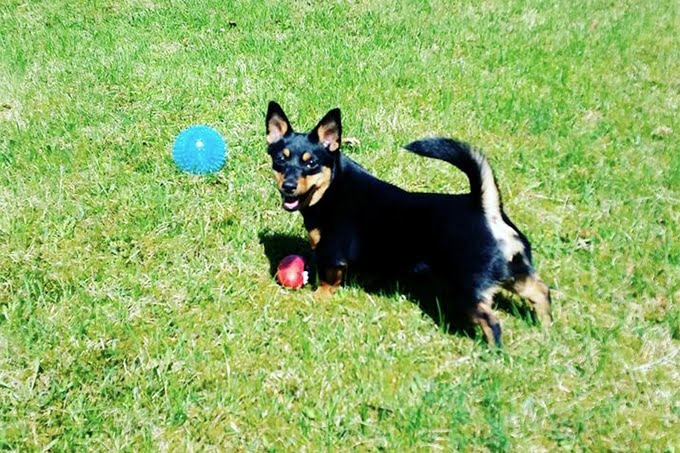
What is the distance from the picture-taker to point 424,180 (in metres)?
4.95

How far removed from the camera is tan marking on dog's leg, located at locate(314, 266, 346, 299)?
3820 mm

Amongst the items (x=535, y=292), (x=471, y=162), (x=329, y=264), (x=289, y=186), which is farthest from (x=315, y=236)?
(x=535, y=292)

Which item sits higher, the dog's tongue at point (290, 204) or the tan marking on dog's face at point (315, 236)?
the dog's tongue at point (290, 204)

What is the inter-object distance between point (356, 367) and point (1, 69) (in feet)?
18.2

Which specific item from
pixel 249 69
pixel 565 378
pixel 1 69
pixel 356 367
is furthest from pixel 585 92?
pixel 1 69

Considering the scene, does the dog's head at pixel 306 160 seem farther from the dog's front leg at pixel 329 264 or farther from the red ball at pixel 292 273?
the red ball at pixel 292 273

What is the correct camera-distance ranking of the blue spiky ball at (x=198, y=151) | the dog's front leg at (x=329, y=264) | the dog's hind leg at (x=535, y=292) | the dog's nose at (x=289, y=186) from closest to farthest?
the dog's hind leg at (x=535, y=292)
the dog's nose at (x=289, y=186)
the dog's front leg at (x=329, y=264)
the blue spiky ball at (x=198, y=151)

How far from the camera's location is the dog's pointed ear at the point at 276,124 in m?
3.88

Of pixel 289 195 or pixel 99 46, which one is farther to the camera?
pixel 99 46

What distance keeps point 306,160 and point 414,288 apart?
1.03 m

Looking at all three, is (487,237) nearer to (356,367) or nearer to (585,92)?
(356,367)

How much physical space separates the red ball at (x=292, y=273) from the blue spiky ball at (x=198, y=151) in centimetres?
131

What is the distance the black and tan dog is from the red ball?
149 millimetres

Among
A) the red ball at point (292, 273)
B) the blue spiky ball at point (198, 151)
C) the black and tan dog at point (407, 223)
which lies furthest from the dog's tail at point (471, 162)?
the blue spiky ball at point (198, 151)
